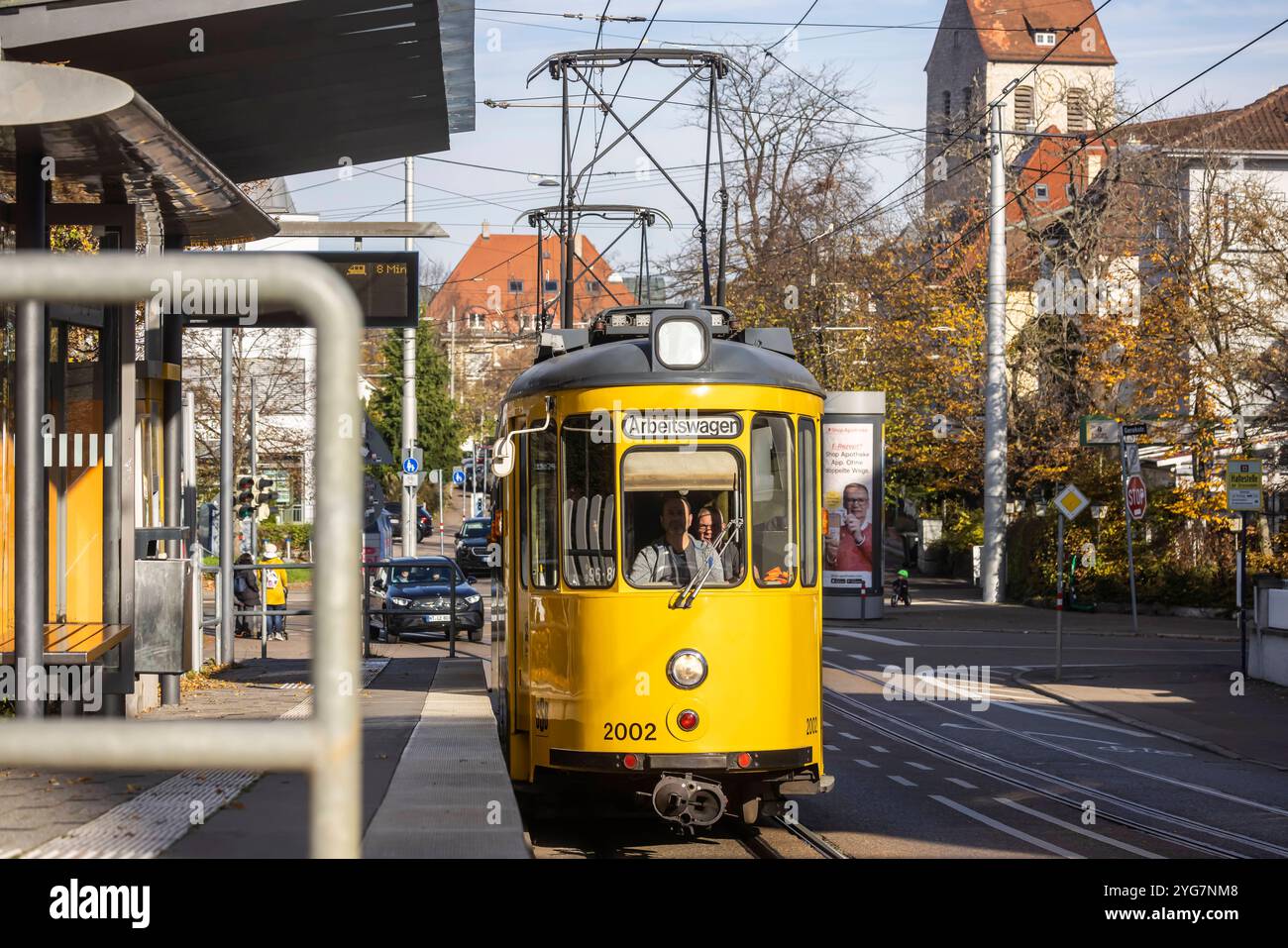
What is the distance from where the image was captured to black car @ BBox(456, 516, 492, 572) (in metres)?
48.2

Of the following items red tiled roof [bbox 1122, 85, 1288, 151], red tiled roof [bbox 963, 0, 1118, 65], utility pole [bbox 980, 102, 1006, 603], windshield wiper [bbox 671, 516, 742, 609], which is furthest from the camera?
red tiled roof [bbox 963, 0, 1118, 65]

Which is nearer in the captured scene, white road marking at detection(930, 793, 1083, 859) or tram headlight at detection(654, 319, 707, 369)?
tram headlight at detection(654, 319, 707, 369)

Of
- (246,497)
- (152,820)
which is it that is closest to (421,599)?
(246,497)

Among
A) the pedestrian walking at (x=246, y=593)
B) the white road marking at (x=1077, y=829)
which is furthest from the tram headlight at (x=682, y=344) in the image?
the pedestrian walking at (x=246, y=593)

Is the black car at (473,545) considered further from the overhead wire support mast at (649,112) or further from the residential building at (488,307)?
the residential building at (488,307)

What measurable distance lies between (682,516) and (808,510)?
0.87 meters

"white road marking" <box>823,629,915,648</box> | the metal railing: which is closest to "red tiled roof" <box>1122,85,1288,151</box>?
"white road marking" <box>823,629,915,648</box>

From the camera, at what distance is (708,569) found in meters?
8.95

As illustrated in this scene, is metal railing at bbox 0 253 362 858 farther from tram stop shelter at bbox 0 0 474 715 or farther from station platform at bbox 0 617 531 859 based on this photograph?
tram stop shelter at bbox 0 0 474 715

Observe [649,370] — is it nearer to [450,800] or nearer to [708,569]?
[708,569]

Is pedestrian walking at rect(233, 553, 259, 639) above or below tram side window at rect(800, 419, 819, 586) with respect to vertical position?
below
